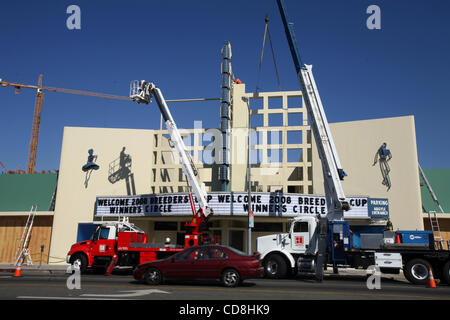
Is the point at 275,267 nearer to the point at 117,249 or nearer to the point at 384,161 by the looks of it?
the point at 117,249

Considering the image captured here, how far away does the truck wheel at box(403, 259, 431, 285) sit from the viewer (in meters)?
15.1

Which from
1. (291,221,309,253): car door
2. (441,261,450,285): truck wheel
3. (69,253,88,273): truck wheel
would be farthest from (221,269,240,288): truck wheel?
(69,253,88,273): truck wheel

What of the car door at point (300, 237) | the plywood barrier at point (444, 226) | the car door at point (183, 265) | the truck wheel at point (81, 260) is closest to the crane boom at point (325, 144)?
the car door at point (300, 237)

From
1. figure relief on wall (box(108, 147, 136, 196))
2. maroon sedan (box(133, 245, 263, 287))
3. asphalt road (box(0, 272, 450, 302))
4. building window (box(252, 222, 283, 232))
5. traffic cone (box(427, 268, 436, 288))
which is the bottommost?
asphalt road (box(0, 272, 450, 302))

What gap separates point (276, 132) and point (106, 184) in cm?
1432

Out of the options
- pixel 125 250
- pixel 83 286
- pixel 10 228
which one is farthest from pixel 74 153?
pixel 83 286

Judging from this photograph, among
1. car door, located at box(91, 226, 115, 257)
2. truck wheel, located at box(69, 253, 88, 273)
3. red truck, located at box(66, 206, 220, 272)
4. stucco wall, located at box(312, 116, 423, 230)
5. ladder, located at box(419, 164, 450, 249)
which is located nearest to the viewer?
red truck, located at box(66, 206, 220, 272)

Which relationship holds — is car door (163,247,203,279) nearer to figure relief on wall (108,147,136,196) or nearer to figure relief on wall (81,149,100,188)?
figure relief on wall (108,147,136,196)

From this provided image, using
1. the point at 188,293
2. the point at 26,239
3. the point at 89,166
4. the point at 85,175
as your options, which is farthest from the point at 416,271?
the point at 26,239

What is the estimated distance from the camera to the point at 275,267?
16484 mm

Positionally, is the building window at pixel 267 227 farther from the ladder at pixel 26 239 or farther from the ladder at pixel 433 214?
the ladder at pixel 26 239

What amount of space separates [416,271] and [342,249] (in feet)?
10.00

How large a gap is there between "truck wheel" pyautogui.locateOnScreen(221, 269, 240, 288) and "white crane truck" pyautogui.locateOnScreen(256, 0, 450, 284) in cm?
432

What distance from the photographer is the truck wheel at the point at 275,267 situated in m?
16.3
